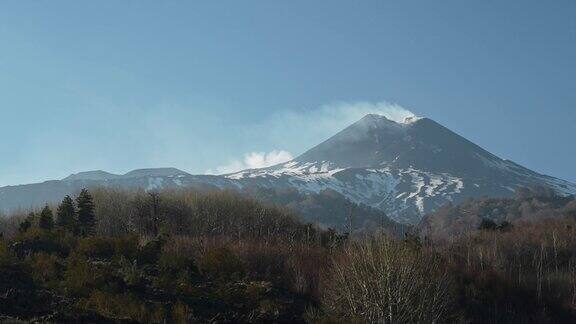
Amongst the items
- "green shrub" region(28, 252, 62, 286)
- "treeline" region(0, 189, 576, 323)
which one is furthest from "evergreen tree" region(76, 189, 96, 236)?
"green shrub" region(28, 252, 62, 286)

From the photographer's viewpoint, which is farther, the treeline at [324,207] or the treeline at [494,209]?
the treeline at [324,207]

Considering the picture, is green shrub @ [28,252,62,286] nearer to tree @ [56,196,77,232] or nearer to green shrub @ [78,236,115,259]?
green shrub @ [78,236,115,259]

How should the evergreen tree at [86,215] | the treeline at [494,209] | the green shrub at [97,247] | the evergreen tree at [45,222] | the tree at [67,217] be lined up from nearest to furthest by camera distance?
the green shrub at [97,247] < the evergreen tree at [45,222] < the tree at [67,217] < the evergreen tree at [86,215] < the treeline at [494,209]

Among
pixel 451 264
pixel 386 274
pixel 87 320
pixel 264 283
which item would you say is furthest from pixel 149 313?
pixel 451 264

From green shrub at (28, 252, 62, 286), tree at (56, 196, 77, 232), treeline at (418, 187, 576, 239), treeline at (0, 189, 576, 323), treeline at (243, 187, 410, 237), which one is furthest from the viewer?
treeline at (243, 187, 410, 237)

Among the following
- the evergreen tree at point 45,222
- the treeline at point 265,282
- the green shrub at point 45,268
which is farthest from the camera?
the evergreen tree at point 45,222

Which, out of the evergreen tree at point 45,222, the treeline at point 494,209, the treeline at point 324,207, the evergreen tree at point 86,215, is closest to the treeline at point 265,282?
the evergreen tree at point 86,215

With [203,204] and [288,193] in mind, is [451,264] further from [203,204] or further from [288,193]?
[288,193]

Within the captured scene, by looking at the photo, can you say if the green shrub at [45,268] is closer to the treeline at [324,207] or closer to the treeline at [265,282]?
the treeline at [265,282]

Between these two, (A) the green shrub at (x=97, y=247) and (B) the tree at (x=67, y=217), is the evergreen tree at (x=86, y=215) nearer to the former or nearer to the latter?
(B) the tree at (x=67, y=217)

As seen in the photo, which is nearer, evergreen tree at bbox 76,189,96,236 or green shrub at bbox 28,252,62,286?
green shrub at bbox 28,252,62,286

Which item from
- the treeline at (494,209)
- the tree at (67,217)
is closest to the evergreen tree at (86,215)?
the tree at (67,217)

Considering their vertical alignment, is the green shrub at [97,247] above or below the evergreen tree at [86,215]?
below


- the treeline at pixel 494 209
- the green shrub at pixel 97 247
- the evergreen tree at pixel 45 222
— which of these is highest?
the evergreen tree at pixel 45 222
